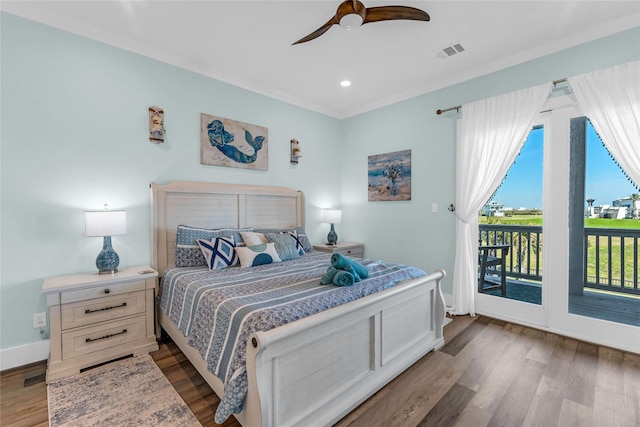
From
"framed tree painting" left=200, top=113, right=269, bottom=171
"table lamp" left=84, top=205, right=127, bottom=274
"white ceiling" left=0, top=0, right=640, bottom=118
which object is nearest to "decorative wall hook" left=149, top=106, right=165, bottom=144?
"framed tree painting" left=200, top=113, right=269, bottom=171

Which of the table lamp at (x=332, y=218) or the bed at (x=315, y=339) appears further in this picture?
the table lamp at (x=332, y=218)

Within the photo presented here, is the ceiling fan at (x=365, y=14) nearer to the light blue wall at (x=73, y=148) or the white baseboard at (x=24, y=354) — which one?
the light blue wall at (x=73, y=148)

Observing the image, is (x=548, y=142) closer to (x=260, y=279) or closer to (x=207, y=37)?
(x=260, y=279)

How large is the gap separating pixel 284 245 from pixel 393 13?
2.25 m

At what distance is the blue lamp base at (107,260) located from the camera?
95.7 inches

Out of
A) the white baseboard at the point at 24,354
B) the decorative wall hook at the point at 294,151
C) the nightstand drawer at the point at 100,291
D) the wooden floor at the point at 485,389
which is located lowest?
the wooden floor at the point at 485,389

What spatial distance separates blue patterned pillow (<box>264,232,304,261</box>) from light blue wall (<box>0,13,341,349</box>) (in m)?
1.02

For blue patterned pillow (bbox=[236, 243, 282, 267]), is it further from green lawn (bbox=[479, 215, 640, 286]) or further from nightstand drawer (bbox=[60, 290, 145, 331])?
green lawn (bbox=[479, 215, 640, 286])

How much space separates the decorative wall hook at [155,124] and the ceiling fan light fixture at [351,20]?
6.58ft

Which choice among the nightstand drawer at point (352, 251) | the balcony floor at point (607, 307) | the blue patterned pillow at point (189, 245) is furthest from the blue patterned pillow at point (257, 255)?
the balcony floor at point (607, 307)

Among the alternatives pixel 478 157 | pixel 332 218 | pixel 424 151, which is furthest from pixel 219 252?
pixel 478 157

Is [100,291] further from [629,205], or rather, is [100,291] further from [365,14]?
[629,205]

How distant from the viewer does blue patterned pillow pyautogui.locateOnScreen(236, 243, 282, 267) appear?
2.73m

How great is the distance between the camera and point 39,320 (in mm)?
2346
